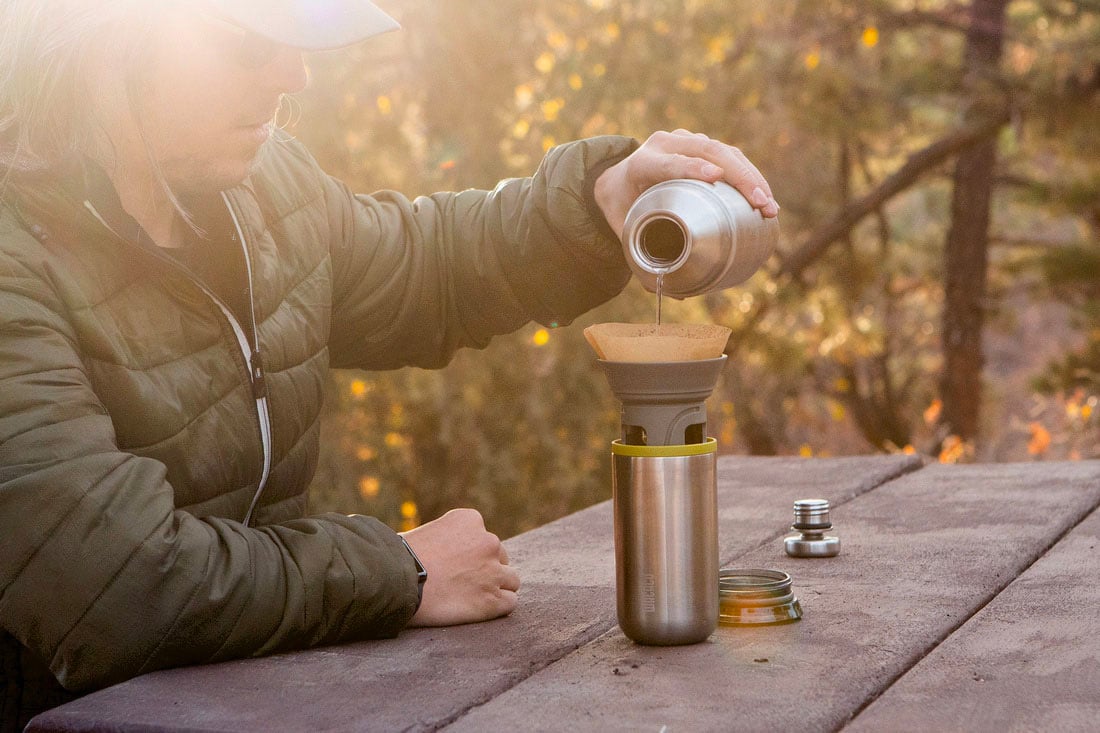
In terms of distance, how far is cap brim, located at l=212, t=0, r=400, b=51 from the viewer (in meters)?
1.71

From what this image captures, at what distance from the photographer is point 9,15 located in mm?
1856

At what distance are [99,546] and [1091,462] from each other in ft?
6.62

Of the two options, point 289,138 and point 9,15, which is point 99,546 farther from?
point 289,138

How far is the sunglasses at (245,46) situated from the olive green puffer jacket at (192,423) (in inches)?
10.8

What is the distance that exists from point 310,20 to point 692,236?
0.54m

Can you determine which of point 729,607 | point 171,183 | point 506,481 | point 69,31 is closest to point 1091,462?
point 729,607

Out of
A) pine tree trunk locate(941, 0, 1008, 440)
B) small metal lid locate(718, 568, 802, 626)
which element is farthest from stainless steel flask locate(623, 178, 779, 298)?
pine tree trunk locate(941, 0, 1008, 440)

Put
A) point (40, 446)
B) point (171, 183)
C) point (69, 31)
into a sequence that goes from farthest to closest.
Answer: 1. point (171, 183)
2. point (69, 31)
3. point (40, 446)

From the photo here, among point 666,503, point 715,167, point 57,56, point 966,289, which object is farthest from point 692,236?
point 966,289

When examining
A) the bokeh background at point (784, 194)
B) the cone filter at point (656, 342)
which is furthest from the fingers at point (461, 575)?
the bokeh background at point (784, 194)

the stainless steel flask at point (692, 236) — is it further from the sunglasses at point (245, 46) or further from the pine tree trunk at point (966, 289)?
the pine tree trunk at point (966, 289)

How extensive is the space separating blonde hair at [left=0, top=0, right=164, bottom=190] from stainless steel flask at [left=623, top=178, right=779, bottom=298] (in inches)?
26.9

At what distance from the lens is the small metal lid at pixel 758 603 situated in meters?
1.68

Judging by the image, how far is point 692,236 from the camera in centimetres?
173
